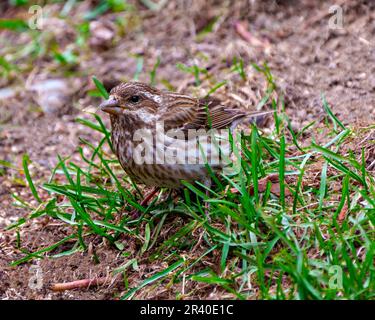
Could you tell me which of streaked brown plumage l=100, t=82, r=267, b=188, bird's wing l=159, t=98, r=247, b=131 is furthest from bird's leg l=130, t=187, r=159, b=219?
bird's wing l=159, t=98, r=247, b=131

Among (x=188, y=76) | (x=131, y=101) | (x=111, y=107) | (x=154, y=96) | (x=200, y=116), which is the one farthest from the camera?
(x=188, y=76)

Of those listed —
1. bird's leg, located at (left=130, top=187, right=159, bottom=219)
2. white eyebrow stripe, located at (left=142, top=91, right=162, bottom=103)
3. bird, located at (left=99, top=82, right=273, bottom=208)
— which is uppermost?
white eyebrow stripe, located at (left=142, top=91, right=162, bottom=103)

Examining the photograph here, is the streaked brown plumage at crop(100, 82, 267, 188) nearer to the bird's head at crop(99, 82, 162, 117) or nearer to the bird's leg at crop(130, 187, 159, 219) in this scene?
the bird's head at crop(99, 82, 162, 117)

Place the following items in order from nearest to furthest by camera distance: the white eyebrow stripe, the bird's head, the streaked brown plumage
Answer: the streaked brown plumage < the bird's head < the white eyebrow stripe

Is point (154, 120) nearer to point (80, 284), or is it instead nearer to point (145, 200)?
point (145, 200)

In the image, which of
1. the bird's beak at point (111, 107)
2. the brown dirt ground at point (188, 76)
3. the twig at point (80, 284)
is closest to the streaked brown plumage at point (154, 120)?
the bird's beak at point (111, 107)

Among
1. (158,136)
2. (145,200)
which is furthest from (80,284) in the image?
(158,136)
